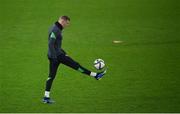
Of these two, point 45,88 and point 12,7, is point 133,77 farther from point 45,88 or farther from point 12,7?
point 12,7

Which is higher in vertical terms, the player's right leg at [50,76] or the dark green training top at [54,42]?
the dark green training top at [54,42]

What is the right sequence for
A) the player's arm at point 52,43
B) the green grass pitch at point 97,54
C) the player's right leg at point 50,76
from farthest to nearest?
the green grass pitch at point 97,54 < the player's right leg at point 50,76 < the player's arm at point 52,43

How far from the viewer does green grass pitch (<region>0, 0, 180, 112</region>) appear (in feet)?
50.5

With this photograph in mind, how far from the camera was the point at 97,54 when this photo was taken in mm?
19984

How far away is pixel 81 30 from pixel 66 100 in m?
8.18

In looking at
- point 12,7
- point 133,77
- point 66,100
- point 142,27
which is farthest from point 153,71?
point 12,7

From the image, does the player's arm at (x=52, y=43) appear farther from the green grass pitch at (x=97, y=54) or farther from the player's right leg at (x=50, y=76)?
the green grass pitch at (x=97, y=54)

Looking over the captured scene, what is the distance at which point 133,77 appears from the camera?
17.5 metres

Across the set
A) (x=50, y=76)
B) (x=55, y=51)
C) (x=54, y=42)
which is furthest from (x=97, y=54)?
(x=54, y=42)

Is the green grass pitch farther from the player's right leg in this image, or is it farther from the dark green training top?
the dark green training top

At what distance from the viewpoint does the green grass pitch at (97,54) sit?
15.4 meters

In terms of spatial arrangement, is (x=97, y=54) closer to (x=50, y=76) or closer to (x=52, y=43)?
(x=50, y=76)

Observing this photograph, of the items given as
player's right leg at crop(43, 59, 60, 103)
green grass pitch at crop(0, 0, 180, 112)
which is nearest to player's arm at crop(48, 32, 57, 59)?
player's right leg at crop(43, 59, 60, 103)

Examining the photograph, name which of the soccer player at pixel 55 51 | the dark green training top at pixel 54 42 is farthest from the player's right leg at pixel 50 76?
the dark green training top at pixel 54 42
